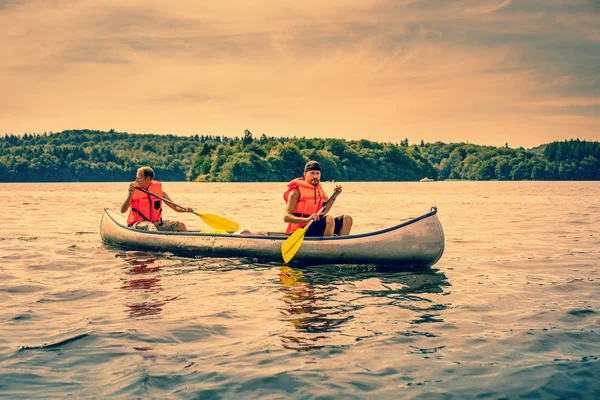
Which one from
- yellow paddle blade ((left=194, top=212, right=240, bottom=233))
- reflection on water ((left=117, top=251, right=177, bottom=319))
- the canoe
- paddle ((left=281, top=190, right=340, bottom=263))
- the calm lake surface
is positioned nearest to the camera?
the calm lake surface

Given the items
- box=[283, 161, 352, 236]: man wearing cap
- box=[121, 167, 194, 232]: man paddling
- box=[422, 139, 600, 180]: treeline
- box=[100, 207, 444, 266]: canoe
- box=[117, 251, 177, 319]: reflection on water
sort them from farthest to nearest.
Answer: box=[422, 139, 600, 180]: treeline, box=[121, 167, 194, 232]: man paddling, box=[283, 161, 352, 236]: man wearing cap, box=[100, 207, 444, 266]: canoe, box=[117, 251, 177, 319]: reflection on water

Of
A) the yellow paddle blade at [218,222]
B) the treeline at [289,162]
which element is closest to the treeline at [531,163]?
the treeline at [289,162]

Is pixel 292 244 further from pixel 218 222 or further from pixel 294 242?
pixel 218 222

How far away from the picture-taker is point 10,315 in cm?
625

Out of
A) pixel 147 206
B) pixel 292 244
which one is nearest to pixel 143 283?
pixel 292 244

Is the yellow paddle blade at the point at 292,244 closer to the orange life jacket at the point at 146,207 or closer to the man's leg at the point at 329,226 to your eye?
the man's leg at the point at 329,226

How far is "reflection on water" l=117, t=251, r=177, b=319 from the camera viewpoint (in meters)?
6.45

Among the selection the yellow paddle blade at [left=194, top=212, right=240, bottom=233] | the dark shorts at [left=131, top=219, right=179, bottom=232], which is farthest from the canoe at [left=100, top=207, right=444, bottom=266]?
the yellow paddle blade at [left=194, top=212, right=240, bottom=233]

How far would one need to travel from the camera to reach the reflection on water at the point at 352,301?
5543mm

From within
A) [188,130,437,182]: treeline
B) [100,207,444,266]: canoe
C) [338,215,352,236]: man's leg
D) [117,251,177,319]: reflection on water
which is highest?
[188,130,437,182]: treeline

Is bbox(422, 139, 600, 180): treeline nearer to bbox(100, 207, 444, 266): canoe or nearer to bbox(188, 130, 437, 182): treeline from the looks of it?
bbox(188, 130, 437, 182): treeline

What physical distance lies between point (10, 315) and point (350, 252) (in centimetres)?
476

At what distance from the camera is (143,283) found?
26.8 ft

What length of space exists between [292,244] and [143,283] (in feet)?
7.74
